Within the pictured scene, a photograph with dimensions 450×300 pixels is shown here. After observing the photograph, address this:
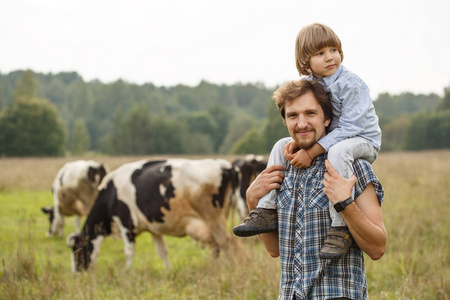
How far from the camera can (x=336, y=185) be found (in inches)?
87.4

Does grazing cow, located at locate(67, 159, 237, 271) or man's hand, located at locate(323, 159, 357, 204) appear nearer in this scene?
man's hand, located at locate(323, 159, 357, 204)

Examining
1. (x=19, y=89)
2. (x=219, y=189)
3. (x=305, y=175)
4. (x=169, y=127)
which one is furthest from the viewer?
(x=169, y=127)

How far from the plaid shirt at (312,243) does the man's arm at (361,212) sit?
6 centimetres

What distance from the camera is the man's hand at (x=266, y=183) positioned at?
2.56 metres

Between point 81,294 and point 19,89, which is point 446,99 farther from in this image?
point 81,294

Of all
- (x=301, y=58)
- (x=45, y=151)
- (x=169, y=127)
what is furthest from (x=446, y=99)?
(x=301, y=58)

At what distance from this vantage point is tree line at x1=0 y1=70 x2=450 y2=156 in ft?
168

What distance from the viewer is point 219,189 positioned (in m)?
7.34

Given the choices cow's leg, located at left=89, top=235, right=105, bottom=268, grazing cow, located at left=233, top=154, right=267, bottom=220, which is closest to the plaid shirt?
cow's leg, located at left=89, top=235, right=105, bottom=268

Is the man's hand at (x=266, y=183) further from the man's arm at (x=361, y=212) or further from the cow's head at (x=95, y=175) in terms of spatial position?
the cow's head at (x=95, y=175)

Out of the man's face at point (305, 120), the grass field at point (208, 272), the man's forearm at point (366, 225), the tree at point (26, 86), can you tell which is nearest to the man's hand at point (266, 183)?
the man's face at point (305, 120)

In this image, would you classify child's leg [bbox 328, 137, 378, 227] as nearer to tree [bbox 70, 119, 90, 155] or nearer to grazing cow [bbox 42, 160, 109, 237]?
grazing cow [bbox 42, 160, 109, 237]

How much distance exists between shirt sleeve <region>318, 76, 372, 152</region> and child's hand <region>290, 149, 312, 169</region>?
0.10 metres

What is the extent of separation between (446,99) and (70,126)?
6352 cm
